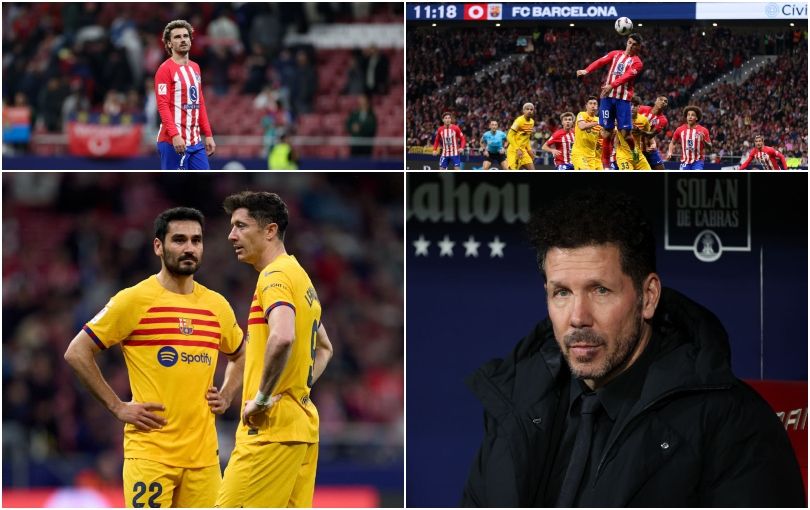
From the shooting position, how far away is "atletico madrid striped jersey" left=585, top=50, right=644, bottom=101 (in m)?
6.65

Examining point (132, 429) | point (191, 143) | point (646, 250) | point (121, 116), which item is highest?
point (121, 116)

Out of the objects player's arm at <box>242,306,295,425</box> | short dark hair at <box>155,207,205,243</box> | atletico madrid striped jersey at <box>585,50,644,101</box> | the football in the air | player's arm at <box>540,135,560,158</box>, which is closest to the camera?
player's arm at <box>242,306,295,425</box>

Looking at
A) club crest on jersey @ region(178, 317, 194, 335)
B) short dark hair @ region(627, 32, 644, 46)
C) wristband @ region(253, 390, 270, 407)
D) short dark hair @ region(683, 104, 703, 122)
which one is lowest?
wristband @ region(253, 390, 270, 407)

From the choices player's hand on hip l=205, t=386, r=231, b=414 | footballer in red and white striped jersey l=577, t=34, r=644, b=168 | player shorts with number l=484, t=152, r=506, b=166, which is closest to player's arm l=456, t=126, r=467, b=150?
player shorts with number l=484, t=152, r=506, b=166

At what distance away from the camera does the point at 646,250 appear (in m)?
3.02

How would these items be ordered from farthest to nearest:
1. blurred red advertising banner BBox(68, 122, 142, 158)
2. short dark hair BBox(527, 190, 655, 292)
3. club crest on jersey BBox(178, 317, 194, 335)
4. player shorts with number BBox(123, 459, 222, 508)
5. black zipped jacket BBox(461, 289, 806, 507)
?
blurred red advertising banner BBox(68, 122, 142, 158) < club crest on jersey BBox(178, 317, 194, 335) < player shorts with number BBox(123, 459, 222, 508) < short dark hair BBox(527, 190, 655, 292) < black zipped jacket BBox(461, 289, 806, 507)

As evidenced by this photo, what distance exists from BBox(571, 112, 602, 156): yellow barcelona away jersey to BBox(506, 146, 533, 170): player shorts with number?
41 centimetres

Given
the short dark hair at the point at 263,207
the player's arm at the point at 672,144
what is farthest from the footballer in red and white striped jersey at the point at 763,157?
the short dark hair at the point at 263,207

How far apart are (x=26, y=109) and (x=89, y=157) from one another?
4.14ft

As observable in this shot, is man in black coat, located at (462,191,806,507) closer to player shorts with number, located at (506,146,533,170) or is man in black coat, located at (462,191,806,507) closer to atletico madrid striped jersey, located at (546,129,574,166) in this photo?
atletico madrid striped jersey, located at (546,129,574,166)

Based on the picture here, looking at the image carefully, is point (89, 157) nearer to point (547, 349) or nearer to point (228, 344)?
point (228, 344)

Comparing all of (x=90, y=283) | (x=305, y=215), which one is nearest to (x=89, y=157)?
(x=90, y=283)

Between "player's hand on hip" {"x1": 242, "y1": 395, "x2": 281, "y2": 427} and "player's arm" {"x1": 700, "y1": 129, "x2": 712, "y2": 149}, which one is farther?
"player's arm" {"x1": 700, "y1": 129, "x2": 712, "y2": 149}

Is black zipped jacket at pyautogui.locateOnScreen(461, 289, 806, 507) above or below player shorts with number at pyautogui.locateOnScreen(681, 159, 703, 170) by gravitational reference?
below
